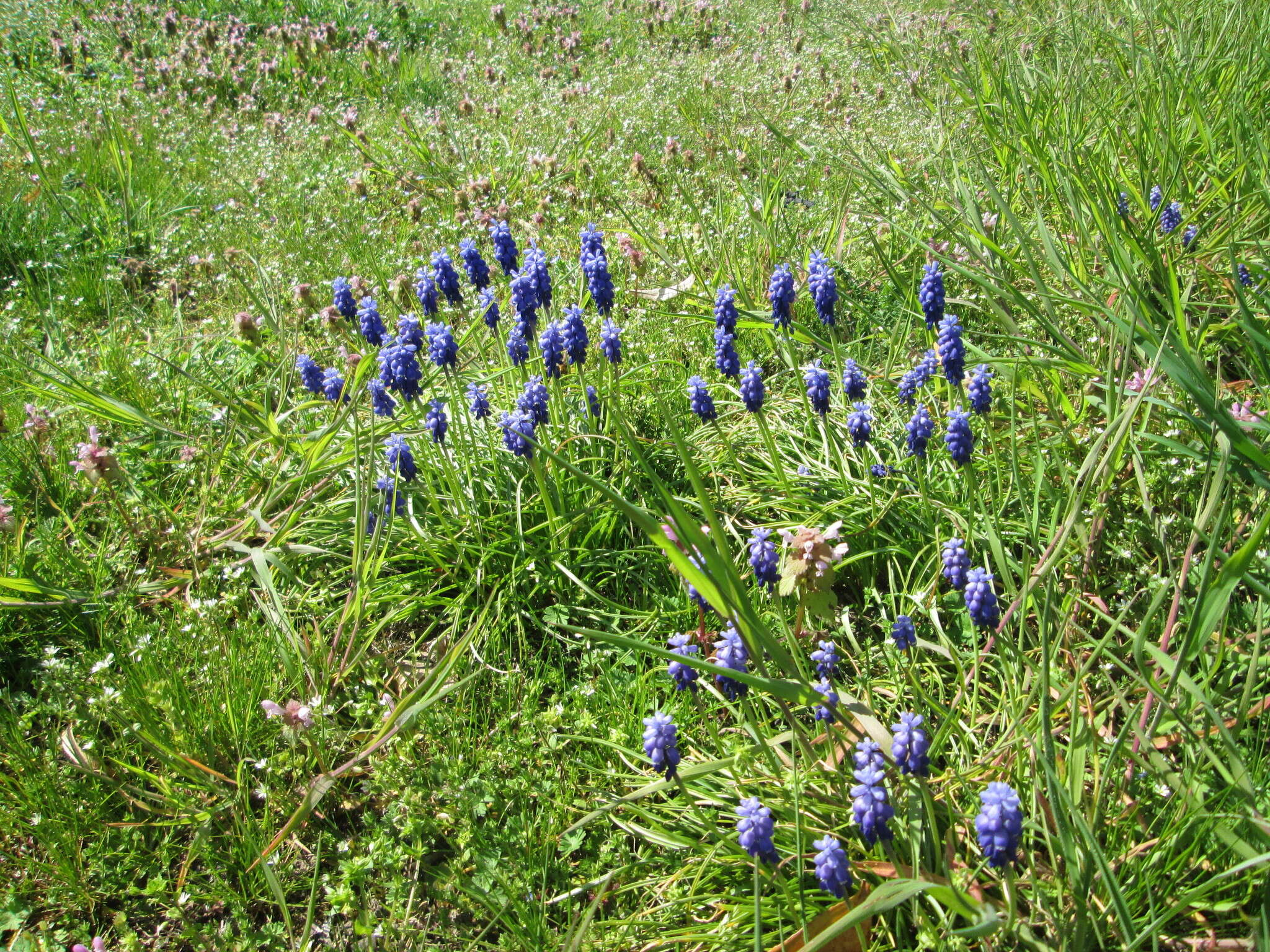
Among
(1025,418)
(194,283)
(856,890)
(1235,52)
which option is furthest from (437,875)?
(1235,52)

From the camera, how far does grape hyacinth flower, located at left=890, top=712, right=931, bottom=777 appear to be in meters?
1.54

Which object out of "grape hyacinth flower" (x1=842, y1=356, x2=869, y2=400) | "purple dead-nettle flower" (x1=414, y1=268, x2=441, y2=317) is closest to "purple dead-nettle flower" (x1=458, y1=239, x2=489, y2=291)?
"purple dead-nettle flower" (x1=414, y1=268, x2=441, y2=317)

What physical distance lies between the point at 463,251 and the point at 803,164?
3.26m

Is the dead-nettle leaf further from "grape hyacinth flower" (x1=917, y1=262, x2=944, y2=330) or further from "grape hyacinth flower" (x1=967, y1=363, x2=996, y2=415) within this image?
"grape hyacinth flower" (x1=967, y1=363, x2=996, y2=415)

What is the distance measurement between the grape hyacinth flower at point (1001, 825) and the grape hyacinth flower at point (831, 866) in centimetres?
25

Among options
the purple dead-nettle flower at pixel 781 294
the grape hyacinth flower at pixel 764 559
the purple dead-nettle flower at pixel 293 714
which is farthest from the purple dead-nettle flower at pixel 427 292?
the grape hyacinth flower at pixel 764 559

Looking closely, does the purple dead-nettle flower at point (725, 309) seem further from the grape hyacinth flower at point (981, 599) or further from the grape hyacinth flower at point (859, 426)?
the grape hyacinth flower at point (981, 599)

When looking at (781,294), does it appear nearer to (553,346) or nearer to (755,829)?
(553,346)

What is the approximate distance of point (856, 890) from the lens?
1.69 meters

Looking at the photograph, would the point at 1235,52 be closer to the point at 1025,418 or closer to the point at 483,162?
the point at 1025,418

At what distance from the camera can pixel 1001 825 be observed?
134cm

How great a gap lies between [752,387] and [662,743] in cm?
114

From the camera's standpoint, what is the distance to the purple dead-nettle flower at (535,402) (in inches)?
103

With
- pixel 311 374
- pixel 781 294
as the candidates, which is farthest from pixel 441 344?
pixel 781 294
